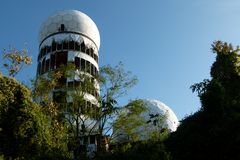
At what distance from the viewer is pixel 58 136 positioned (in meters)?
26.1

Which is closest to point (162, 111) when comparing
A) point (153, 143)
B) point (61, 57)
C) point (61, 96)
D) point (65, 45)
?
point (61, 57)

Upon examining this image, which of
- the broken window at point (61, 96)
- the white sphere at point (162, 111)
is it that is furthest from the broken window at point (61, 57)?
the broken window at point (61, 96)

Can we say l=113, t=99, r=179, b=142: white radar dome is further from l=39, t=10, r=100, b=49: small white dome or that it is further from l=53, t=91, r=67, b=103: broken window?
l=53, t=91, r=67, b=103: broken window

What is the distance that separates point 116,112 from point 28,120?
37.5 feet

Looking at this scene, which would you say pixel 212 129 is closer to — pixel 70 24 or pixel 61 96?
pixel 61 96

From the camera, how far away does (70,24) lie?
51.5 m

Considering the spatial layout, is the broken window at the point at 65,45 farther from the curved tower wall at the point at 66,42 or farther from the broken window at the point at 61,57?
the broken window at the point at 61,57

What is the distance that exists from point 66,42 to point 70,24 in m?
2.10

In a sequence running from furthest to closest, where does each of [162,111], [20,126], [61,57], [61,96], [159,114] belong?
[61,57]
[162,111]
[159,114]
[61,96]
[20,126]

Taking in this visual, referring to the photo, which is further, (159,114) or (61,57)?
(61,57)

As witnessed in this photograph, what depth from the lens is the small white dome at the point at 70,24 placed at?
5153 centimetres

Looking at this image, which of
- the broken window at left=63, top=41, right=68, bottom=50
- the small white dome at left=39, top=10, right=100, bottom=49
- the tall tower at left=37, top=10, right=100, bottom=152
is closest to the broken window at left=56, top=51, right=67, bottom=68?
the tall tower at left=37, top=10, right=100, bottom=152

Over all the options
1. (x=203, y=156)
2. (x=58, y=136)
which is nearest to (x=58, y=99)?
(x=58, y=136)

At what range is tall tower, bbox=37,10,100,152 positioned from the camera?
50781mm
